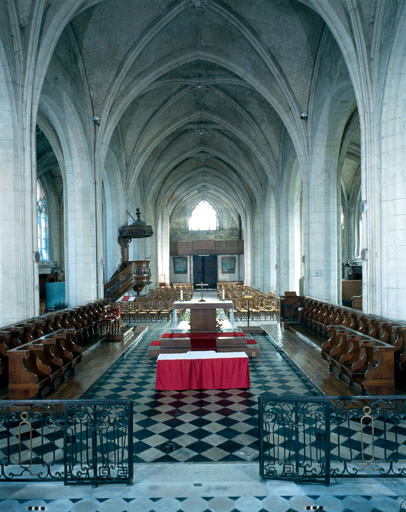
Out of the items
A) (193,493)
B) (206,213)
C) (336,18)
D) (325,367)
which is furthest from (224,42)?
(206,213)

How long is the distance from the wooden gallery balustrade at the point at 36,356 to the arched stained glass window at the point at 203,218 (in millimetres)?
35244

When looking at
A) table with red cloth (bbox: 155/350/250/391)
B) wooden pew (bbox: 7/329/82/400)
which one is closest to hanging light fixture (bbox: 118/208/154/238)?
wooden pew (bbox: 7/329/82/400)

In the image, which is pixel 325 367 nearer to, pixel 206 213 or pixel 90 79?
pixel 90 79

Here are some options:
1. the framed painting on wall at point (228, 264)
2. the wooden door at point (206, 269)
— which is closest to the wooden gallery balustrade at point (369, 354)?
the framed painting on wall at point (228, 264)

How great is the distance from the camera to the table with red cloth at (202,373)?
309 inches

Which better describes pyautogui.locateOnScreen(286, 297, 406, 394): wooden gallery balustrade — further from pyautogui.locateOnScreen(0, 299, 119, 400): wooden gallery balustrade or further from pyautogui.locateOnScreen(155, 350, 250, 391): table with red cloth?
pyautogui.locateOnScreen(0, 299, 119, 400): wooden gallery balustrade

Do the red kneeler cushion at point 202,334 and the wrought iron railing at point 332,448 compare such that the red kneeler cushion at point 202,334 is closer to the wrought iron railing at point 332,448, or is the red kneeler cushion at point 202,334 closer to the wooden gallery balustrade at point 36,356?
the wooden gallery balustrade at point 36,356

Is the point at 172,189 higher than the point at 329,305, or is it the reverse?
the point at 172,189

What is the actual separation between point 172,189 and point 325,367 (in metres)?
31.3

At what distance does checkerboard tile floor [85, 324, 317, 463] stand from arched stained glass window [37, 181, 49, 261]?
20.3 metres

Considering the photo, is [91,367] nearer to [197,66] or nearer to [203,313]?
[203,313]

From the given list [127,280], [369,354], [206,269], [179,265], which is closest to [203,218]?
[206,269]

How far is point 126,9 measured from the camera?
1422 centimetres

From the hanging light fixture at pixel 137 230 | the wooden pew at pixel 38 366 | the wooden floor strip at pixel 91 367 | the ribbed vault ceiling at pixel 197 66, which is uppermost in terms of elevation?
the ribbed vault ceiling at pixel 197 66
